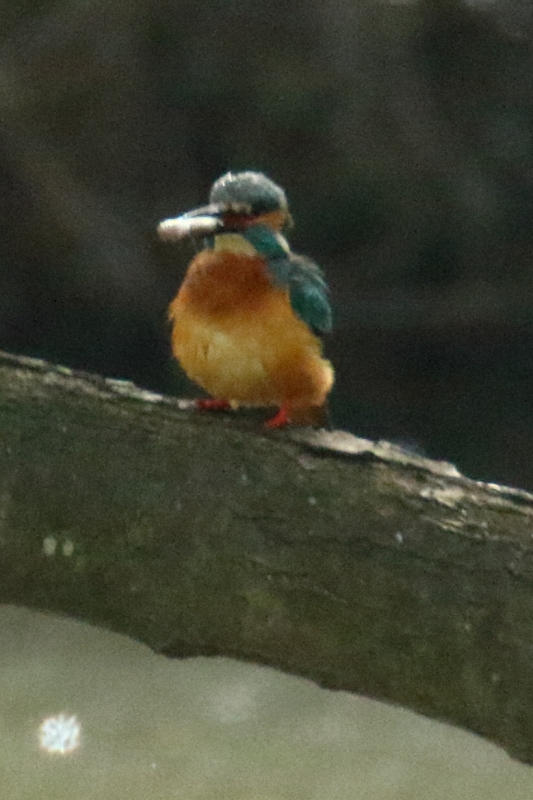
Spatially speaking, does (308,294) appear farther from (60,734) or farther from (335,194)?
(335,194)

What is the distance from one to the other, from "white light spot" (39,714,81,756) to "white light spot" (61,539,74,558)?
1.35ft

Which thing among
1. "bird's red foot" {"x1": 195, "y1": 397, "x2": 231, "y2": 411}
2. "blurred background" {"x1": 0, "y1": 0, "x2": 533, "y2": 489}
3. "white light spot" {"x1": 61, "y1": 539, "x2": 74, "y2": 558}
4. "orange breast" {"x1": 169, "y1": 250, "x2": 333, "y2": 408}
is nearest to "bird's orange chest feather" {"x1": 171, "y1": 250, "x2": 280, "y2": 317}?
"orange breast" {"x1": 169, "y1": 250, "x2": 333, "y2": 408}

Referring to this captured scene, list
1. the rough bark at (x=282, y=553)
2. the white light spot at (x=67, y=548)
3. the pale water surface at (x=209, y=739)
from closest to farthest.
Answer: the rough bark at (x=282, y=553) → the white light spot at (x=67, y=548) → the pale water surface at (x=209, y=739)

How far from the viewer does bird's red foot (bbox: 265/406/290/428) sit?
175 cm

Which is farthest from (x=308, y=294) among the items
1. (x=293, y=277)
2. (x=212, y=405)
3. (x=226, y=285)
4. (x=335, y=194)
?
(x=335, y=194)

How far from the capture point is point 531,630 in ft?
4.42

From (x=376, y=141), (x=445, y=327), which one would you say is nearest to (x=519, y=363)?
(x=445, y=327)

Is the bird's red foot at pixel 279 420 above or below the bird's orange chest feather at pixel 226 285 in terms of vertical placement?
below

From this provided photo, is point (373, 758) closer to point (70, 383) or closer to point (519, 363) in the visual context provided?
point (70, 383)

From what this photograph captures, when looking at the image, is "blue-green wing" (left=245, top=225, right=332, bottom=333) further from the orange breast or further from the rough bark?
the rough bark

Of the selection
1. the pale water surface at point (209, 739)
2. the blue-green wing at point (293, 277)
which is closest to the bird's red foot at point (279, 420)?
the blue-green wing at point (293, 277)

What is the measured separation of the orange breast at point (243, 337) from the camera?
1809mm

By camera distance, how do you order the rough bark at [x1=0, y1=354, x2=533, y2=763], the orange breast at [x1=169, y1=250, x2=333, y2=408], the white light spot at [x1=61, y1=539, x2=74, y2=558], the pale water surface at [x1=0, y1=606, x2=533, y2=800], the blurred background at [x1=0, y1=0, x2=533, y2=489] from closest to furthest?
the rough bark at [x1=0, y1=354, x2=533, y2=763] < the white light spot at [x1=61, y1=539, x2=74, y2=558] < the pale water surface at [x1=0, y1=606, x2=533, y2=800] < the orange breast at [x1=169, y1=250, x2=333, y2=408] < the blurred background at [x1=0, y1=0, x2=533, y2=489]

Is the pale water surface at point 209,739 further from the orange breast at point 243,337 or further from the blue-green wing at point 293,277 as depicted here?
the blue-green wing at point 293,277
